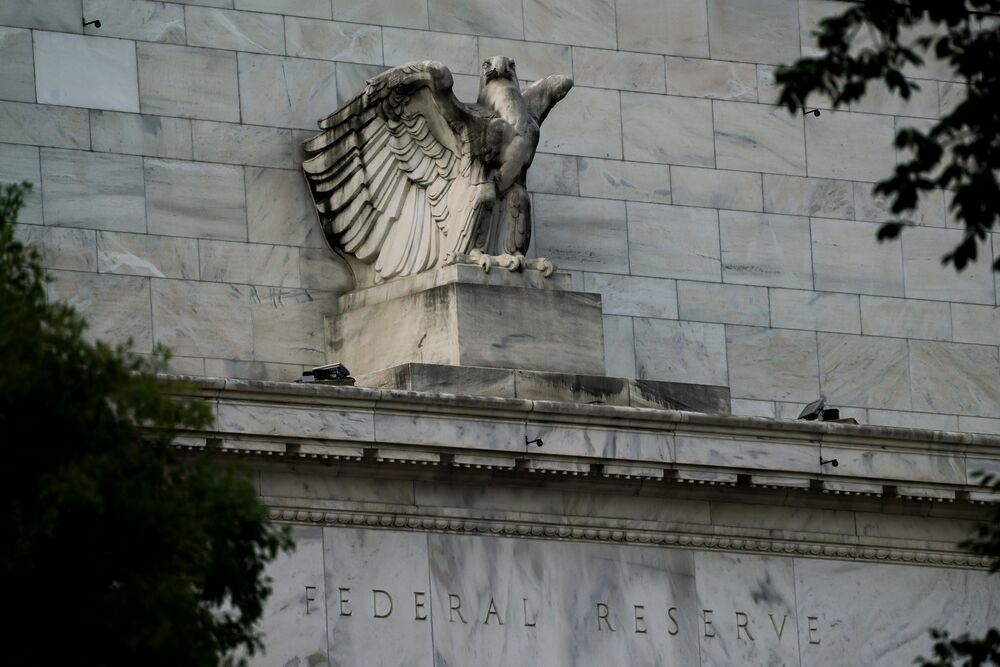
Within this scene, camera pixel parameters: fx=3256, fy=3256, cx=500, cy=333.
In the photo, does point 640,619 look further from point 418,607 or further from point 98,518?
point 98,518

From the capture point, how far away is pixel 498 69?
31.1 m

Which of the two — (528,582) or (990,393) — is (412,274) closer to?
(528,582)

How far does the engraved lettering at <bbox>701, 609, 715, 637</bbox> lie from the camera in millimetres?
30344

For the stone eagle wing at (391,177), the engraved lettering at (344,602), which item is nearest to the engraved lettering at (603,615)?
the engraved lettering at (344,602)

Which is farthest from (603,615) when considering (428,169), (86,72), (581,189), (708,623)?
(86,72)

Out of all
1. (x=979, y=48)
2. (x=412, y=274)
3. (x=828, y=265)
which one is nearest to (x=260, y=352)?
(x=412, y=274)

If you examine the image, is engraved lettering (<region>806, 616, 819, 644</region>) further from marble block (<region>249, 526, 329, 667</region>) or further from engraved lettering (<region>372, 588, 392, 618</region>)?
marble block (<region>249, 526, 329, 667</region>)

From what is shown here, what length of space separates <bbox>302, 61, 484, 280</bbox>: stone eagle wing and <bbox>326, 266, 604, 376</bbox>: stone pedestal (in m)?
0.45

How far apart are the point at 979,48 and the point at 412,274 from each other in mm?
10444

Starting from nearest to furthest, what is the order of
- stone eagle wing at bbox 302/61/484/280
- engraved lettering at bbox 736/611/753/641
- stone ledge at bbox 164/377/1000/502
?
stone ledge at bbox 164/377/1000/502 → engraved lettering at bbox 736/611/753/641 → stone eagle wing at bbox 302/61/484/280

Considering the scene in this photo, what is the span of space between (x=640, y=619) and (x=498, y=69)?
5417 mm

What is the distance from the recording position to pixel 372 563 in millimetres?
28984

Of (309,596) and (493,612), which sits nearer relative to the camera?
(309,596)

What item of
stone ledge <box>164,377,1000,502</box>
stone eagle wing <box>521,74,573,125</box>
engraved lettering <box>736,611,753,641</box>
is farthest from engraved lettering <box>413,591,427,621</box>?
stone eagle wing <box>521,74,573,125</box>
